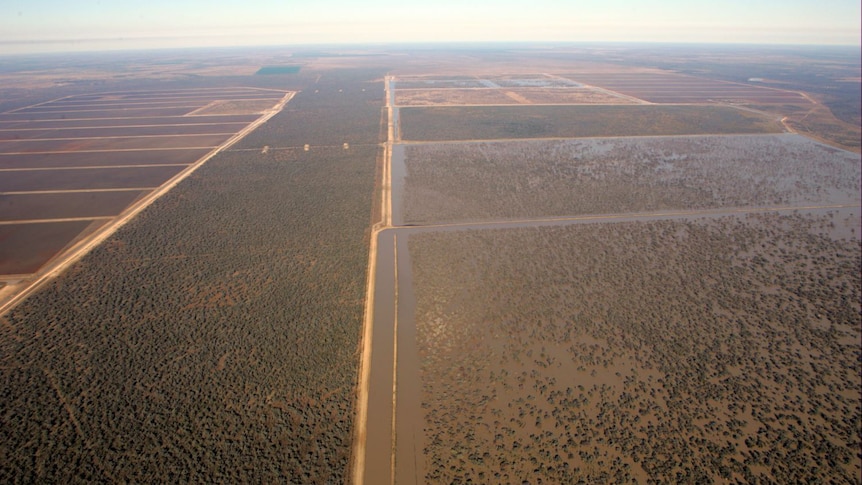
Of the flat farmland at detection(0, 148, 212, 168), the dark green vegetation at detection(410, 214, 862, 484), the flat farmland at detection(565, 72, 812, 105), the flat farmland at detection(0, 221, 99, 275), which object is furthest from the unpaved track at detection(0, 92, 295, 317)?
the flat farmland at detection(565, 72, 812, 105)

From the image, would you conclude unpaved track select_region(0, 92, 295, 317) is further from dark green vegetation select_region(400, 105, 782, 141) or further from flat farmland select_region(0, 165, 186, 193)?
dark green vegetation select_region(400, 105, 782, 141)

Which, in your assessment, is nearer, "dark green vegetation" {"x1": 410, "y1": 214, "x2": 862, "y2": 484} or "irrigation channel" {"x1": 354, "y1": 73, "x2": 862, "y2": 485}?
"dark green vegetation" {"x1": 410, "y1": 214, "x2": 862, "y2": 484}

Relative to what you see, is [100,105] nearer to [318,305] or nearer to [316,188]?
[316,188]

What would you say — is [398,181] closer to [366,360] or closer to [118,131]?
[366,360]

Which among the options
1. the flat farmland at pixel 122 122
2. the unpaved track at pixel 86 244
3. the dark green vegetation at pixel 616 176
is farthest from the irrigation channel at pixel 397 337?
the flat farmland at pixel 122 122

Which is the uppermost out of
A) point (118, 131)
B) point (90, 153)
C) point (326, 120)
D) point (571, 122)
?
point (326, 120)

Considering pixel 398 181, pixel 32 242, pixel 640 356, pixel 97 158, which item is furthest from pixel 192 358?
pixel 97 158
